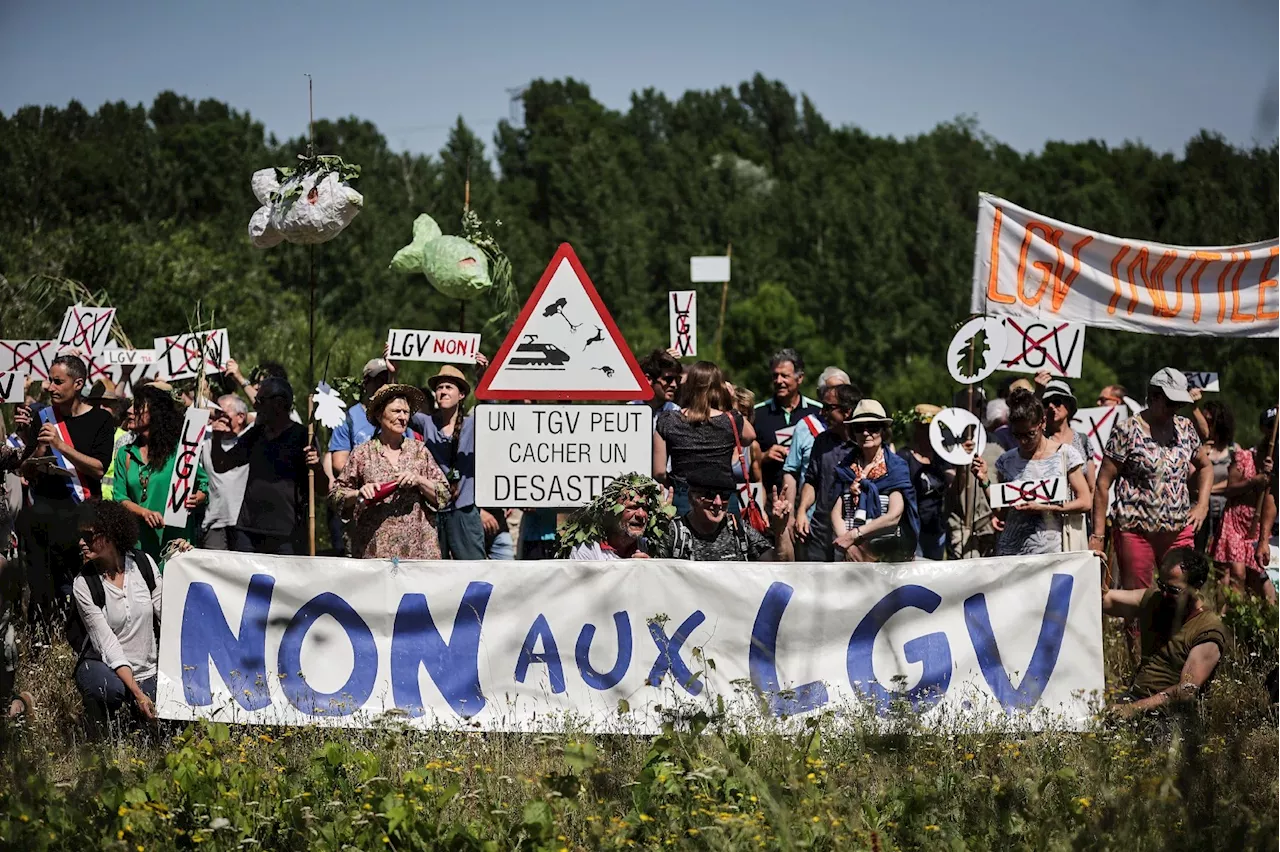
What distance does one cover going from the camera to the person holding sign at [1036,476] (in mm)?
8977

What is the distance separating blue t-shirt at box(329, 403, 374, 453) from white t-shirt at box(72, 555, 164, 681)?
9.40 feet

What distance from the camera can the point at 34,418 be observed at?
33.3 feet

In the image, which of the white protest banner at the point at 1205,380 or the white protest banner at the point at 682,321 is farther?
the white protest banner at the point at 1205,380

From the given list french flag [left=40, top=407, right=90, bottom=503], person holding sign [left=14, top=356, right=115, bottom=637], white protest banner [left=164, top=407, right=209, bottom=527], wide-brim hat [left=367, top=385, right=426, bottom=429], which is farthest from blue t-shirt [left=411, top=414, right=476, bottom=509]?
french flag [left=40, top=407, right=90, bottom=503]

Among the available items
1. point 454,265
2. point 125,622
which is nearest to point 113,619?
point 125,622

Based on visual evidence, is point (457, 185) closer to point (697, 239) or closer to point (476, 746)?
point (697, 239)

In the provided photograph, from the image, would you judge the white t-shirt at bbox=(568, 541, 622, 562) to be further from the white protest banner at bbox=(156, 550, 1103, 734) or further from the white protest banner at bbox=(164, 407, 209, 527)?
the white protest banner at bbox=(164, 407, 209, 527)

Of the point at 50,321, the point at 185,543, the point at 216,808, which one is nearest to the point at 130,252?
the point at 50,321

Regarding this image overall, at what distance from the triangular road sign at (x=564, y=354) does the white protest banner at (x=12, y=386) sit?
5614 millimetres

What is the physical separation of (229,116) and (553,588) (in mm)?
69788

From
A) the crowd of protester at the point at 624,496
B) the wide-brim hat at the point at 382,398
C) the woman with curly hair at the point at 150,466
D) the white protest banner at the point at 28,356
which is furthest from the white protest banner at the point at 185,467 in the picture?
the white protest banner at the point at 28,356

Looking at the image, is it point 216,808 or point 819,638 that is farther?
point 819,638

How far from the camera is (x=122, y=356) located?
12430 mm

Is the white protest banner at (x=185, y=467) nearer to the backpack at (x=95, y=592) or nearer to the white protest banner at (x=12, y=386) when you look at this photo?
the backpack at (x=95, y=592)
